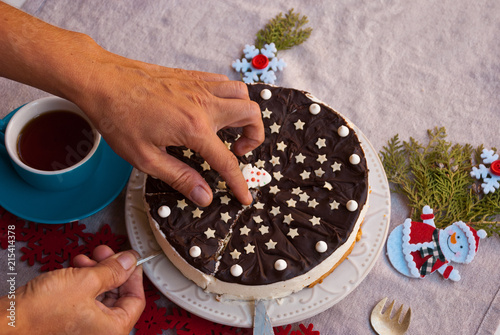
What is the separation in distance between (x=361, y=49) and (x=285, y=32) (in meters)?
0.51

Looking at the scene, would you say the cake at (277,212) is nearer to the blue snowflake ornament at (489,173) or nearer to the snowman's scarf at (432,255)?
the snowman's scarf at (432,255)

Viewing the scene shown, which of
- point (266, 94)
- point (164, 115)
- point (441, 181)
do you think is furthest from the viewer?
point (441, 181)

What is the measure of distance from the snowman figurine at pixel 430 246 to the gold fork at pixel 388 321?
21cm

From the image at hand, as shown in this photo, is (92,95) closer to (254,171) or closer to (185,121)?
(185,121)

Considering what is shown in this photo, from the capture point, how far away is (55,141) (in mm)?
2463

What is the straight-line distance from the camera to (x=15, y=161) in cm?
231

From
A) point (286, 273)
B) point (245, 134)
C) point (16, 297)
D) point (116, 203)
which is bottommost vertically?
point (116, 203)

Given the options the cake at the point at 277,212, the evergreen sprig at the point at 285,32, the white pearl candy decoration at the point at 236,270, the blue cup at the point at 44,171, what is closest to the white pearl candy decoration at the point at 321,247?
the cake at the point at 277,212

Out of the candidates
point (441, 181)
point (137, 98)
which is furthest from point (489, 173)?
point (137, 98)

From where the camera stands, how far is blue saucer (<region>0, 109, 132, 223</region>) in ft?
8.20

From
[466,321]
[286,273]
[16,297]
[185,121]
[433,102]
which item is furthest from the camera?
[433,102]

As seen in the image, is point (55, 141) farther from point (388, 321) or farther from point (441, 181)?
point (441, 181)

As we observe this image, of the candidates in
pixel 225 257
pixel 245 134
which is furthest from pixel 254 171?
pixel 225 257

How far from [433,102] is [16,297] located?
8.22 feet
